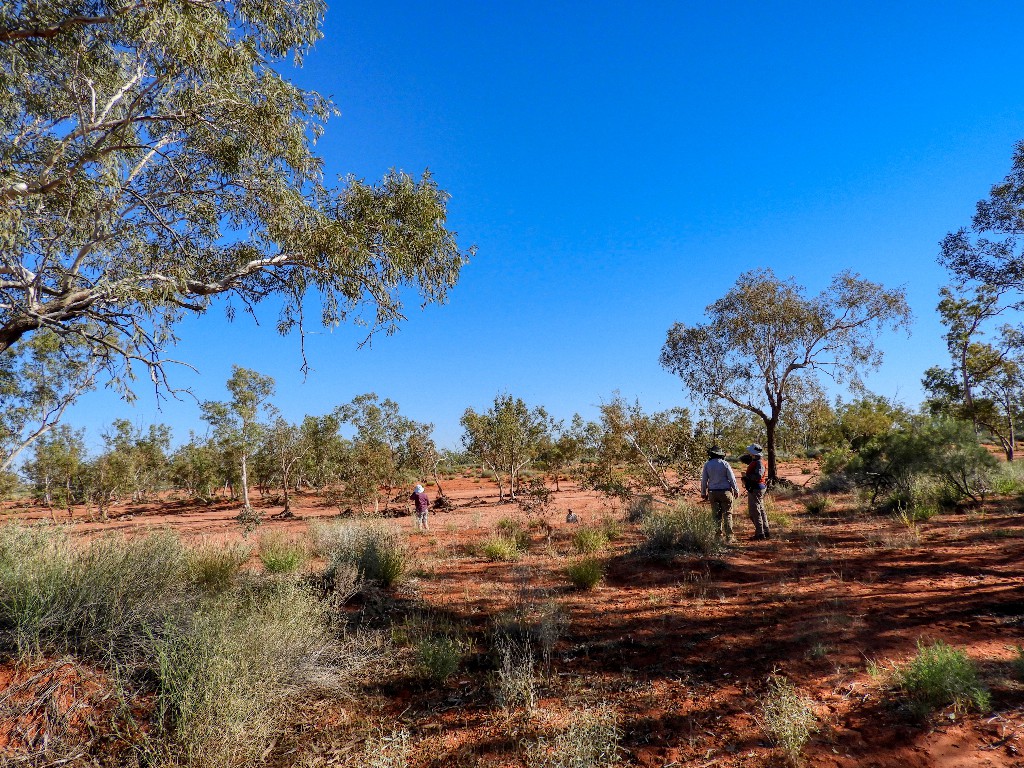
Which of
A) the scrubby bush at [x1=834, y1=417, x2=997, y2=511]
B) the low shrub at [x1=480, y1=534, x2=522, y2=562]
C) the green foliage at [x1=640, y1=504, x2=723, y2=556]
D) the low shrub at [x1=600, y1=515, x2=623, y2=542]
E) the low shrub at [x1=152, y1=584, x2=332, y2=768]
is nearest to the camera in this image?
the low shrub at [x1=152, y1=584, x2=332, y2=768]

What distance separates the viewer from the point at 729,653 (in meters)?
4.77

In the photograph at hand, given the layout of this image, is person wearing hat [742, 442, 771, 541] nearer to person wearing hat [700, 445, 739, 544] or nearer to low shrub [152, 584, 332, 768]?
person wearing hat [700, 445, 739, 544]

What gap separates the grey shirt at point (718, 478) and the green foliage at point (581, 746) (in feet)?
22.1

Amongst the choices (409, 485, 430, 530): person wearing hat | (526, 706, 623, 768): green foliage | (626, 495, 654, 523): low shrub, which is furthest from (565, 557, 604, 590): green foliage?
(409, 485, 430, 530): person wearing hat

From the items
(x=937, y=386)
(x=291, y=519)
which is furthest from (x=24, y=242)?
(x=937, y=386)

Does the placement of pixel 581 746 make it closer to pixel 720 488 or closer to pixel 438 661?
pixel 438 661

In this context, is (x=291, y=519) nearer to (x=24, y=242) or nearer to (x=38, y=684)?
(x=24, y=242)

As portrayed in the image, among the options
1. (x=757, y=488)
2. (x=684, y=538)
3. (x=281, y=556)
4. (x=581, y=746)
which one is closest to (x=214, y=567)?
(x=281, y=556)

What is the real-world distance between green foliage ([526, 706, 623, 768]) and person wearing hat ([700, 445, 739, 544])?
676cm

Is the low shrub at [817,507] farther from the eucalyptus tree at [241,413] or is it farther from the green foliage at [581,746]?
the eucalyptus tree at [241,413]

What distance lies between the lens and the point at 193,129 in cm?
655

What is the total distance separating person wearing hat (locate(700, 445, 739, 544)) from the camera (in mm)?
9359

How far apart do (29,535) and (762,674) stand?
9.39 metres

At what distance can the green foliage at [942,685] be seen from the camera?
3.37 m
